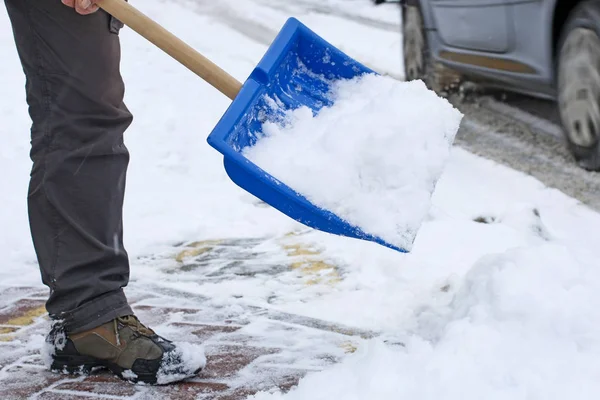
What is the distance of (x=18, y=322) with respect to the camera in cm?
274

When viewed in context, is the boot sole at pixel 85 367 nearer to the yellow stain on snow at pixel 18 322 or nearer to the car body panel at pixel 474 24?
the yellow stain on snow at pixel 18 322

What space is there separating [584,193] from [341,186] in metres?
2.26

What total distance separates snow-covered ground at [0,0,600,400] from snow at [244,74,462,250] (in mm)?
299

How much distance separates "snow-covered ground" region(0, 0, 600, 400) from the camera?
5.98 feet

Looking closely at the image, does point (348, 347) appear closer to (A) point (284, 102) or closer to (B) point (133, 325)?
(B) point (133, 325)

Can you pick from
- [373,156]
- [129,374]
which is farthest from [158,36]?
[129,374]

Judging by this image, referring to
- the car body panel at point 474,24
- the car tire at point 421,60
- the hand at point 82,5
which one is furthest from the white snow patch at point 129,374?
the car tire at point 421,60

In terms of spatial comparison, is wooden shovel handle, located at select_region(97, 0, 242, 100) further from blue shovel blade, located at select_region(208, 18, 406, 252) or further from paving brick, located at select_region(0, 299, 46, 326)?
paving brick, located at select_region(0, 299, 46, 326)

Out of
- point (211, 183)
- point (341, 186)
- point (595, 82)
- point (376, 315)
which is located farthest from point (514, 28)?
point (341, 186)

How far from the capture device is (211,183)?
14.1 ft

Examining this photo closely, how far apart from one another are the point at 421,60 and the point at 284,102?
421 centimetres

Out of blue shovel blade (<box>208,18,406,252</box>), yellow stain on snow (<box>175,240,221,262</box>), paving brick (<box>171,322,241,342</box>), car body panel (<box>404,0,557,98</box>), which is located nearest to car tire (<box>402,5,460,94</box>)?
car body panel (<box>404,0,557,98</box>)

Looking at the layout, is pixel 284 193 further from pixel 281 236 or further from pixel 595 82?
pixel 595 82

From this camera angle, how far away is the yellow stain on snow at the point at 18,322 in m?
2.62
